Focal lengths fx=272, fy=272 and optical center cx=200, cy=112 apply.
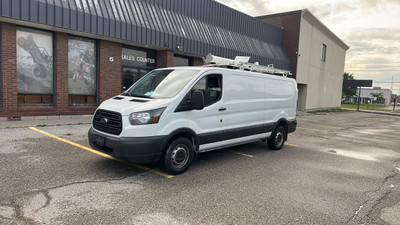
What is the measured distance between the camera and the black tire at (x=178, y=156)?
5.00 metres

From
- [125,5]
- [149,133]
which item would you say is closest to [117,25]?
[125,5]

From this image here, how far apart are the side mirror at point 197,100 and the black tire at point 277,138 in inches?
133

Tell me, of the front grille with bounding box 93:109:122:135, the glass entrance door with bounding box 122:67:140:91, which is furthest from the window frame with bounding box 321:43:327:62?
the front grille with bounding box 93:109:122:135

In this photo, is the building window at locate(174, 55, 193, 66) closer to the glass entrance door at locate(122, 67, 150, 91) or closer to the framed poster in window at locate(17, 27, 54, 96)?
the glass entrance door at locate(122, 67, 150, 91)

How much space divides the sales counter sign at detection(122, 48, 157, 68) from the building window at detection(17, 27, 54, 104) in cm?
349

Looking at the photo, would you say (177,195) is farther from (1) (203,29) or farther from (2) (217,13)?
(2) (217,13)

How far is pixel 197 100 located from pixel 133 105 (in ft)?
3.85

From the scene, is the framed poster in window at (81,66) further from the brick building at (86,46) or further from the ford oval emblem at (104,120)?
the ford oval emblem at (104,120)

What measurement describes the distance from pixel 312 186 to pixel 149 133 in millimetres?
3120

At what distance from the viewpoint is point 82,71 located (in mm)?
12234

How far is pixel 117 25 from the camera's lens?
39.3ft

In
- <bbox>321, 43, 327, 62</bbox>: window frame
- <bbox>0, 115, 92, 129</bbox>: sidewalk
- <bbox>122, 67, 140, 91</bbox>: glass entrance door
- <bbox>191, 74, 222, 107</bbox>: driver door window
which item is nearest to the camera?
<bbox>191, 74, 222, 107</bbox>: driver door window

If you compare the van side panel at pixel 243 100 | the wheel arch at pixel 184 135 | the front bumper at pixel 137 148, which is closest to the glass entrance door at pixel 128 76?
the van side panel at pixel 243 100

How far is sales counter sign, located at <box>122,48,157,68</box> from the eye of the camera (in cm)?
1377
